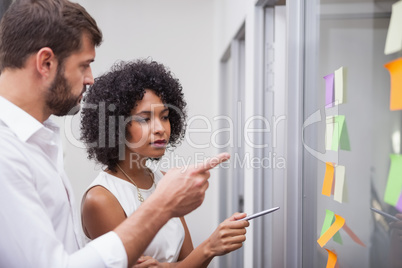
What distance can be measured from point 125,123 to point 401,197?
984 millimetres

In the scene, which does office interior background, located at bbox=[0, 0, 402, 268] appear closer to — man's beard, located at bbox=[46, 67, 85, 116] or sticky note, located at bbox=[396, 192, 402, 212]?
sticky note, located at bbox=[396, 192, 402, 212]

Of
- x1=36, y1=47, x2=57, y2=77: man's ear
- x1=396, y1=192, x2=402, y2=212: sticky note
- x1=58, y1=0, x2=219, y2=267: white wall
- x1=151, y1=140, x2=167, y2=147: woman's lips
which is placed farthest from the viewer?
x1=58, y1=0, x2=219, y2=267: white wall

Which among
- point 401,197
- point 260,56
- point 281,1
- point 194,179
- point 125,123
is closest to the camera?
point 401,197

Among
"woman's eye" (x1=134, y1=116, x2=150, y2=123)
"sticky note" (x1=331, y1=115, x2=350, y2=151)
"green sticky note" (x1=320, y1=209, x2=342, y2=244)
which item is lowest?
"green sticky note" (x1=320, y1=209, x2=342, y2=244)

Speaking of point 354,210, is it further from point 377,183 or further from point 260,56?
point 260,56

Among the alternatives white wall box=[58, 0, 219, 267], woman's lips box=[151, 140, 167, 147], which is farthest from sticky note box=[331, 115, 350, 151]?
white wall box=[58, 0, 219, 267]

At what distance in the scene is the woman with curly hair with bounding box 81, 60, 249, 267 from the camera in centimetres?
125

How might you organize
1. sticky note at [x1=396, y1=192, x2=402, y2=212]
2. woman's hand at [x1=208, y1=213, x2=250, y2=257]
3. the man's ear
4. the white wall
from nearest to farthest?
sticky note at [x1=396, y1=192, x2=402, y2=212], the man's ear, woman's hand at [x1=208, y1=213, x2=250, y2=257], the white wall

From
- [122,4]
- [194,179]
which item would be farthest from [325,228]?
[122,4]

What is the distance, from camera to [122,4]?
376 cm

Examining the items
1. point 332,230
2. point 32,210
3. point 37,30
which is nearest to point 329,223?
point 332,230

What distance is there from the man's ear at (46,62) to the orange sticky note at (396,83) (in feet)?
2.49

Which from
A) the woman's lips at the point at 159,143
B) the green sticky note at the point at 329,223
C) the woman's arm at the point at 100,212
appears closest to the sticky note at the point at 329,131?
the green sticky note at the point at 329,223

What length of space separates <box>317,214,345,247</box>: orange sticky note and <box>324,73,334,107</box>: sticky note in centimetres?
32
